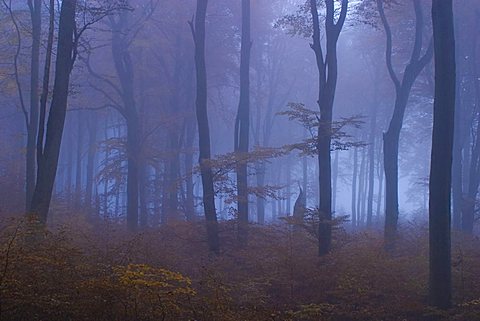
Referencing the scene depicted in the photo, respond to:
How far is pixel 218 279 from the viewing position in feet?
40.0

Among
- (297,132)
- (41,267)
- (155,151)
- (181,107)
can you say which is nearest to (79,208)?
(155,151)

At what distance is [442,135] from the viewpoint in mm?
11164

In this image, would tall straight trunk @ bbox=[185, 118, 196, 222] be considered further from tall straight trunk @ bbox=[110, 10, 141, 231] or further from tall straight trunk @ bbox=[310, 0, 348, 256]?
tall straight trunk @ bbox=[310, 0, 348, 256]

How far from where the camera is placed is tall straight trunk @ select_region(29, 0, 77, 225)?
13.1 metres

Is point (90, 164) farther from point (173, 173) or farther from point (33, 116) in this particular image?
point (33, 116)

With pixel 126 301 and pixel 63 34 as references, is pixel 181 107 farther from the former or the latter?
pixel 126 301

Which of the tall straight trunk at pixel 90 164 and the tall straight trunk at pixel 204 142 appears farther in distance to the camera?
the tall straight trunk at pixel 90 164

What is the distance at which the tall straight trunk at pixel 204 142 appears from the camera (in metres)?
17.0

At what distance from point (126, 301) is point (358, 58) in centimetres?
3362

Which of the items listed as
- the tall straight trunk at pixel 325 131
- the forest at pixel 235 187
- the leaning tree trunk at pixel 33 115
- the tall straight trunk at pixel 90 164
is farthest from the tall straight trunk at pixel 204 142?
the tall straight trunk at pixel 90 164

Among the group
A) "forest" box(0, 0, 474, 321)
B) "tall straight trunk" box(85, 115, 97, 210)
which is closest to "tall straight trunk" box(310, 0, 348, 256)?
"forest" box(0, 0, 474, 321)

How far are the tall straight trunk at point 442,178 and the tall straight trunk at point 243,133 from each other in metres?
7.28

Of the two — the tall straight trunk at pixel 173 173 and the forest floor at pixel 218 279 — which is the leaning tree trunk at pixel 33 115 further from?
the tall straight trunk at pixel 173 173

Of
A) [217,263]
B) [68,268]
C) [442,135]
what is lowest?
[217,263]
